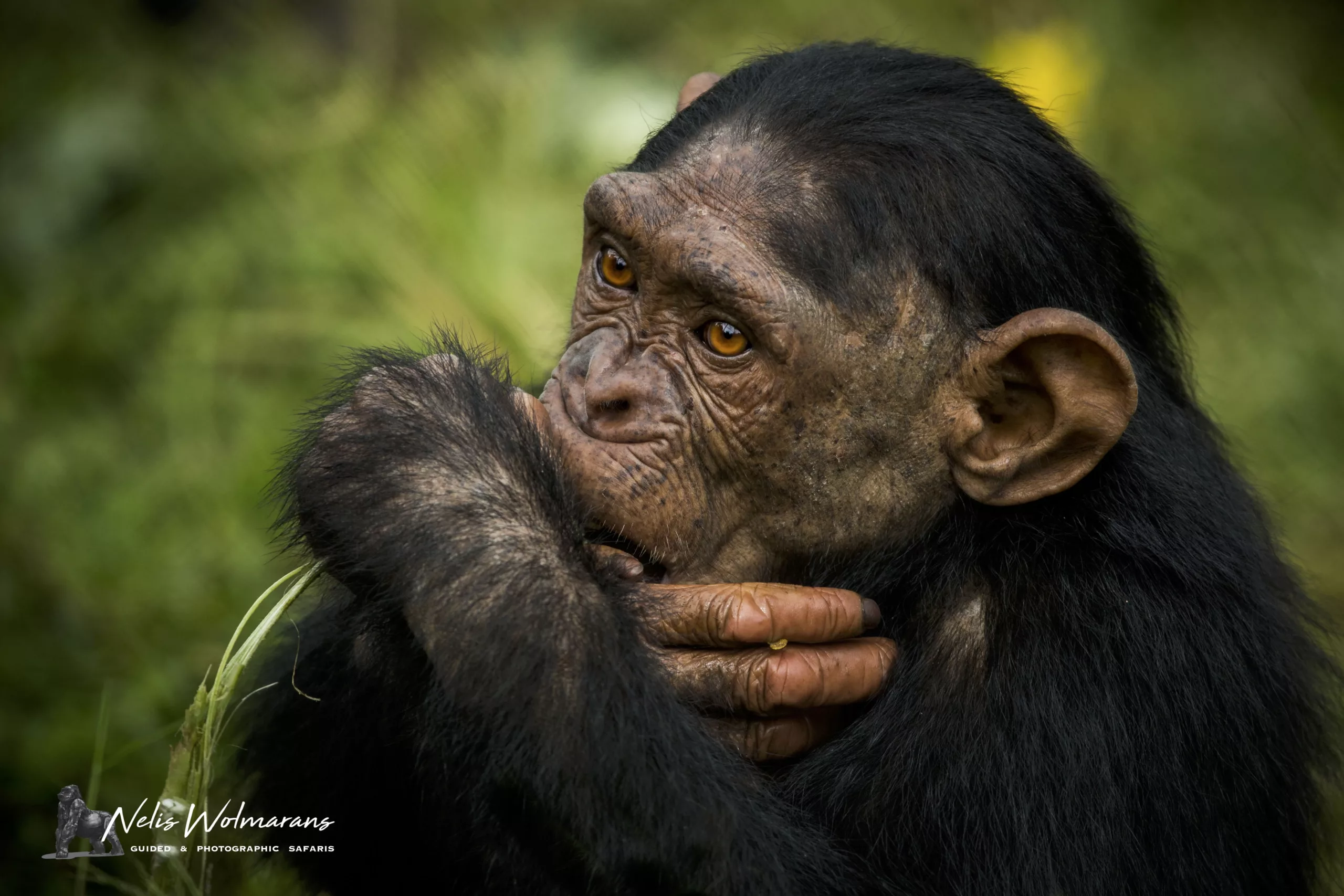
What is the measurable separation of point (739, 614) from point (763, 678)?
0.61 ft

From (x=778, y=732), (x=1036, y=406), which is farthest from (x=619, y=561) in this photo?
(x=1036, y=406)

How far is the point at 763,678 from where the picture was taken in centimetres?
362

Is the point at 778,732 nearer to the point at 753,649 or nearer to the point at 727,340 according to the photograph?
the point at 753,649

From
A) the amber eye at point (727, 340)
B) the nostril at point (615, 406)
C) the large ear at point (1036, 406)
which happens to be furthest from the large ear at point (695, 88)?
the large ear at point (1036, 406)

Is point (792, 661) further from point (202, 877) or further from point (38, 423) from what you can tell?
point (38, 423)

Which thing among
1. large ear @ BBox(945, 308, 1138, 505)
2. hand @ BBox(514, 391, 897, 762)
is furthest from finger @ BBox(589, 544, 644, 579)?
large ear @ BBox(945, 308, 1138, 505)

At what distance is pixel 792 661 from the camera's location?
12.0 feet

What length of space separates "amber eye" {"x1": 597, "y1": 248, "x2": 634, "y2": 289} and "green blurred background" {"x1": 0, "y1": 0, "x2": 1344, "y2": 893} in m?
1.93

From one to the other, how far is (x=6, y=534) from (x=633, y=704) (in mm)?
4320

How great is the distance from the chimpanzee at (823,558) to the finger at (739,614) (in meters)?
0.01

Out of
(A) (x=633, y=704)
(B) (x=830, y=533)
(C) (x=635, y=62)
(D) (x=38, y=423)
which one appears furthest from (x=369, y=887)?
(C) (x=635, y=62)

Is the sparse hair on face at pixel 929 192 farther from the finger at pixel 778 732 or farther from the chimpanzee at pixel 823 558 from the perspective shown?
the finger at pixel 778 732

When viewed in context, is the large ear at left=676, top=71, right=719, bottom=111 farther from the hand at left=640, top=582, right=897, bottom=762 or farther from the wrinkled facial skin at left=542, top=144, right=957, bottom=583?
the hand at left=640, top=582, right=897, bottom=762

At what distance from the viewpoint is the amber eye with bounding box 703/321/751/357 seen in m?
3.95
